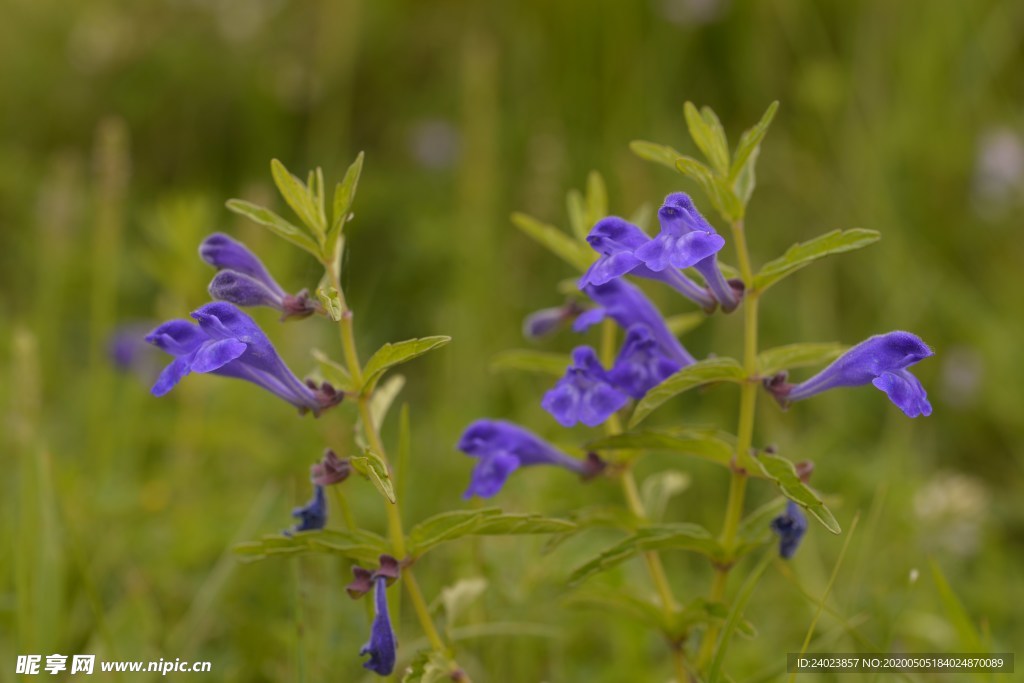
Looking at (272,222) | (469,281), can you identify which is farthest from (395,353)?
(469,281)

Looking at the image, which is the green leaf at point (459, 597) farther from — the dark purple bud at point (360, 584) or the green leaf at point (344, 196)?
the green leaf at point (344, 196)

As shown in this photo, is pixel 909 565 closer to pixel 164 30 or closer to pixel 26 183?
pixel 26 183

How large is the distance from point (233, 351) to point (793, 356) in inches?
32.6

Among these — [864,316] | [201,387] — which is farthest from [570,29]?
[201,387]

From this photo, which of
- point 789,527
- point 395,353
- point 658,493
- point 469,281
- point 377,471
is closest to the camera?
point 377,471

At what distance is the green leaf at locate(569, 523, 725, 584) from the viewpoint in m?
1.51

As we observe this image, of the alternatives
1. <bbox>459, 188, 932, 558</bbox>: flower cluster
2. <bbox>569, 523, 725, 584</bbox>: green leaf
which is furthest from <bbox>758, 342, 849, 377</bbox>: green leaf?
<bbox>569, 523, 725, 584</bbox>: green leaf

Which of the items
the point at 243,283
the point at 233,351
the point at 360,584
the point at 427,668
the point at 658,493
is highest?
the point at 243,283

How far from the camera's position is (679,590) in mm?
2648

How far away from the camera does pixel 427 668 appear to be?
1.46 m

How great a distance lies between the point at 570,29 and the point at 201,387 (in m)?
3.03

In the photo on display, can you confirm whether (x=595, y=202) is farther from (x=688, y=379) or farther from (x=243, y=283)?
(x=243, y=283)

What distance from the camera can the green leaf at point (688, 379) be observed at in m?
1.42

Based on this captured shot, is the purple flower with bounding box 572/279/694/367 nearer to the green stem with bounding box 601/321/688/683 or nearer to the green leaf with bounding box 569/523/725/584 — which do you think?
the green stem with bounding box 601/321/688/683
